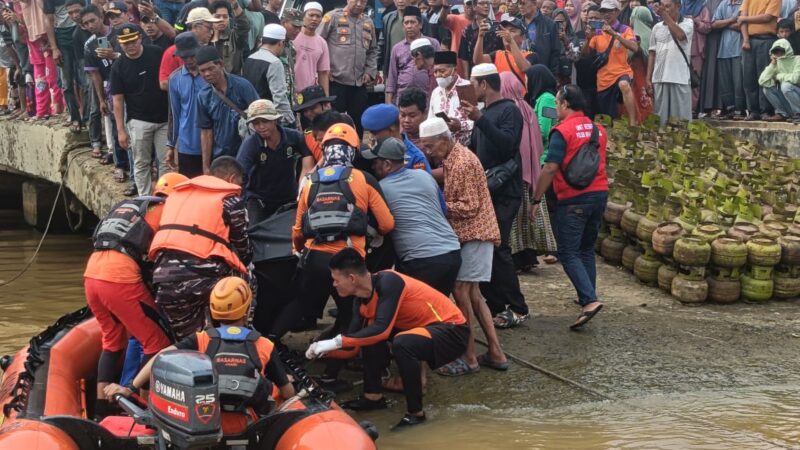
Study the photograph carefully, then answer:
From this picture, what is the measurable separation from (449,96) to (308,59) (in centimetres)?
260

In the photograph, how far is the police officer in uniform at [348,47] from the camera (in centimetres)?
1252

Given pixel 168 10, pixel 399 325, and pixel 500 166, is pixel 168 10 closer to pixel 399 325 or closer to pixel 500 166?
pixel 500 166

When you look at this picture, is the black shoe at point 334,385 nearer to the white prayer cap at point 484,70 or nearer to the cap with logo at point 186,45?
the white prayer cap at point 484,70

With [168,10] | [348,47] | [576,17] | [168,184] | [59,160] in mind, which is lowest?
[59,160]

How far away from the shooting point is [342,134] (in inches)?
305

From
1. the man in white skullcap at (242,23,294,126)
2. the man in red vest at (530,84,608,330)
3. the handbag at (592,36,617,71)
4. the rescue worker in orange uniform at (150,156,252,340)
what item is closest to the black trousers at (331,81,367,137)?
the man in white skullcap at (242,23,294,126)

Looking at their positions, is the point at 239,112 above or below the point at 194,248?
above

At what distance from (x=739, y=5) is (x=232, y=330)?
11.2 m

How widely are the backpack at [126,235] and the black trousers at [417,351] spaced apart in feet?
5.11

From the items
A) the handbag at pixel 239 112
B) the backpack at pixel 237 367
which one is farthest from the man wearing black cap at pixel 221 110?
the backpack at pixel 237 367

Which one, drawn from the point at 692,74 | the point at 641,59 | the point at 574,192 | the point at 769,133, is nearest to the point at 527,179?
the point at 574,192

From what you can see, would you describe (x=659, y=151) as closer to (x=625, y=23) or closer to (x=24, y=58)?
(x=625, y=23)

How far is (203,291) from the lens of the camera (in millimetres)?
6887

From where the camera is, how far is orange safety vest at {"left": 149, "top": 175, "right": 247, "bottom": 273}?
6816 millimetres
